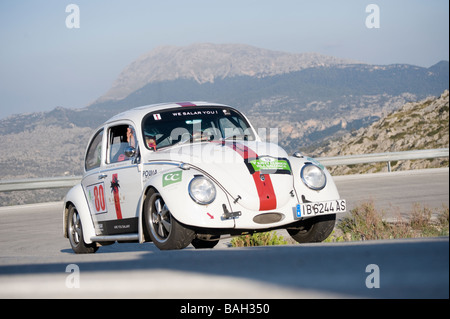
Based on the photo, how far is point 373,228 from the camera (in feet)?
35.3

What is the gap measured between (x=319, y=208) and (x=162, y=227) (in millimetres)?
1664

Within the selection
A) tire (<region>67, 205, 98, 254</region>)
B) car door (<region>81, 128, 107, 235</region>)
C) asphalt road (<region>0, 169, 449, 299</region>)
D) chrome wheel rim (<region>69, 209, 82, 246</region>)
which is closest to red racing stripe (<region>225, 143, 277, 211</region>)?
car door (<region>81, 128, 107, 235</region>)

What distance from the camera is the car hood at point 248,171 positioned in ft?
23.2

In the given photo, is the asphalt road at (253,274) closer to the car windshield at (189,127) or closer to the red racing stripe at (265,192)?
the red racing stripe at (265,192)

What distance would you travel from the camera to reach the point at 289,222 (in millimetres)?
7250

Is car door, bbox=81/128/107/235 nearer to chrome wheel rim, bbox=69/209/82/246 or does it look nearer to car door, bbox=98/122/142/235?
car door, bbox=98/122/142/235

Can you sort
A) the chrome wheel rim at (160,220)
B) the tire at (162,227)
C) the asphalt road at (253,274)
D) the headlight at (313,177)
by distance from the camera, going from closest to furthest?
the asphalt road at (253,274), the tire at (162,227), the chrome wheel rim at (160,220), the headlight at (313,177)

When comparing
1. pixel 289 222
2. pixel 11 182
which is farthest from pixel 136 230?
pixel 11 182

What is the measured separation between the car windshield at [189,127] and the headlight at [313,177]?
149 centimetres

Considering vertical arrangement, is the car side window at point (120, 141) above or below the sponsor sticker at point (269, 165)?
above

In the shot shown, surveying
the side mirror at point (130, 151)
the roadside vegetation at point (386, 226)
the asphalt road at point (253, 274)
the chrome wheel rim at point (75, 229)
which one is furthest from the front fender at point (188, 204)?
the roadside vegetation at point (386, 226)
